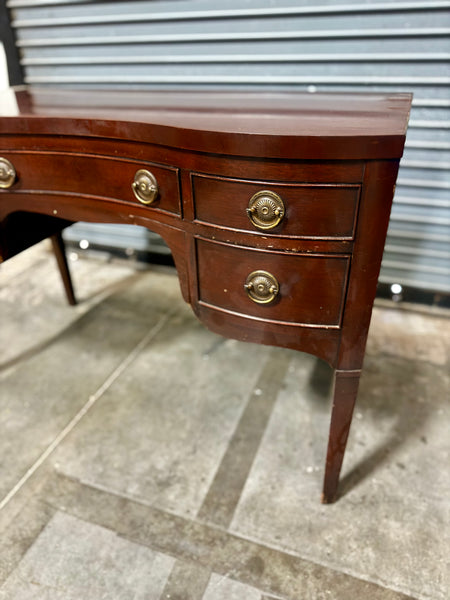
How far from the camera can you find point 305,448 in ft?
4.60

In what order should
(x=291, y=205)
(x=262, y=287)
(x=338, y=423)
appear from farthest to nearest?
(x=338, y=423) < (x=262, y=287) < (x=291, y=205)

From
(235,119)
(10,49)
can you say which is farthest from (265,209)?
(10,49)

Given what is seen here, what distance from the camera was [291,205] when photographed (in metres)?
0.85

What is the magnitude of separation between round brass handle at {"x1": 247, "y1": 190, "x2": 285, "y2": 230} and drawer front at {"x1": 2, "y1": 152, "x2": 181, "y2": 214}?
0.20 meters

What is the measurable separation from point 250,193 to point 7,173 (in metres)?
0.74

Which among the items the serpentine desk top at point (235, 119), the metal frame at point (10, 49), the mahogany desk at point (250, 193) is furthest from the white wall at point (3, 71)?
the mahogany desk at point (250, 193)

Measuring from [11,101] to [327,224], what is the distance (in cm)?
112

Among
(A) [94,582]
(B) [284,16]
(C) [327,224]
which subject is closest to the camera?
(C) [327,224]

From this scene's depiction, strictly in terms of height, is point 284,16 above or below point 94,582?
above

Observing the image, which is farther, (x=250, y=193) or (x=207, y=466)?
(x=207, y=466)

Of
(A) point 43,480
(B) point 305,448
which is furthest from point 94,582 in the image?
(B) point 305,448

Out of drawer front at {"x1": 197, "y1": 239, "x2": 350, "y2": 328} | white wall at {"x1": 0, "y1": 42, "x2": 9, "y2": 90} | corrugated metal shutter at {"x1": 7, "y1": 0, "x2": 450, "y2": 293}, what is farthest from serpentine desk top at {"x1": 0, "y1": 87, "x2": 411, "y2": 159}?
white wall at {"x1": 0, "y1": 42, "x2": 9, "y2": 90}

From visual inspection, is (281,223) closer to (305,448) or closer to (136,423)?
(305,448)

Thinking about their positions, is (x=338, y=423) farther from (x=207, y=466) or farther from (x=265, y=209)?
(x=265, y=209)
